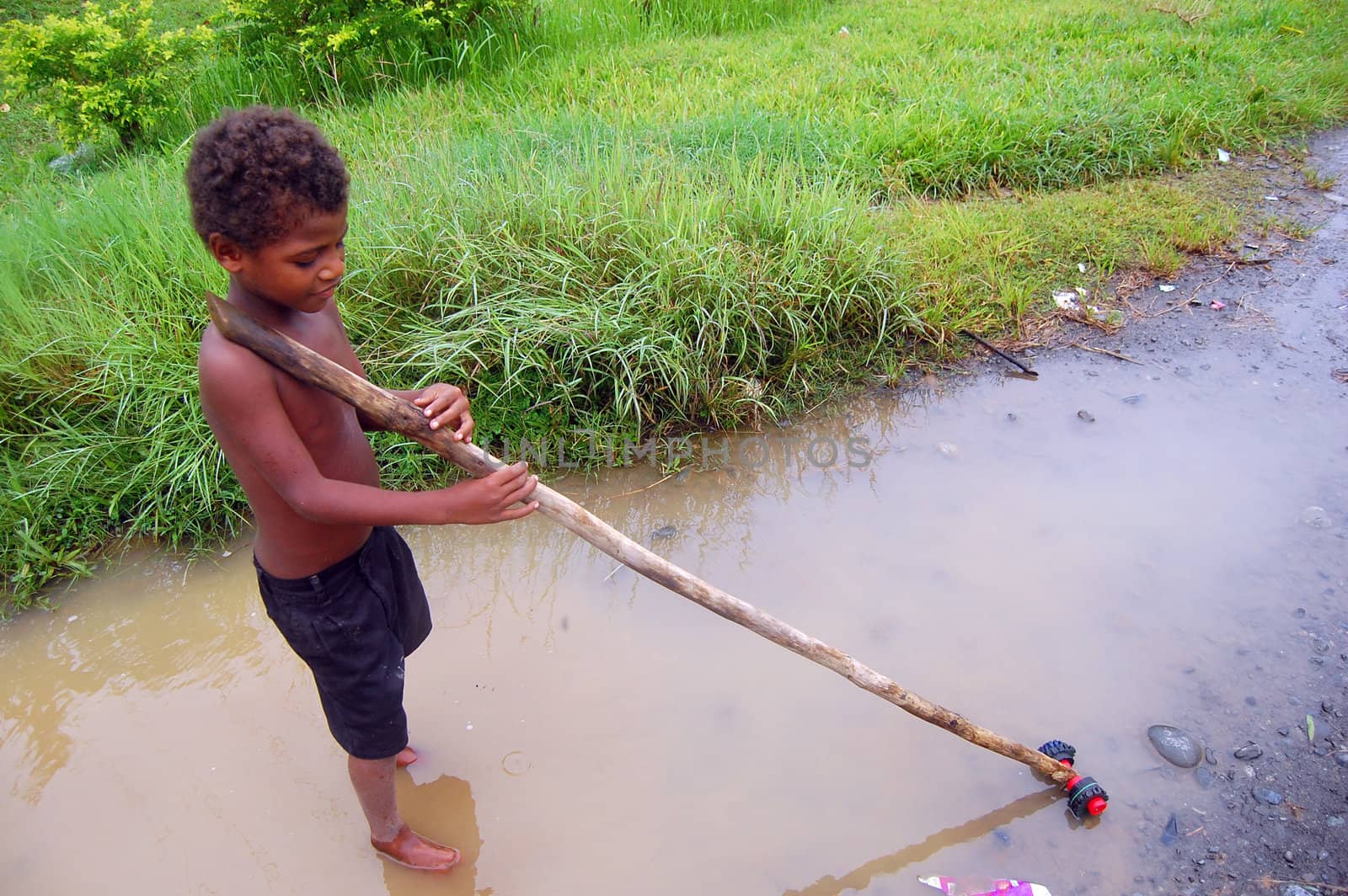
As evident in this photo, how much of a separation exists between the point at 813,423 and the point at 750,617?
5.14 ft

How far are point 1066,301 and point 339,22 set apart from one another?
385 cm

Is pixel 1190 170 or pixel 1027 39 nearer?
pixel 1190 170

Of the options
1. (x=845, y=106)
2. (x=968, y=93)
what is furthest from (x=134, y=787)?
(x=968, y=93)

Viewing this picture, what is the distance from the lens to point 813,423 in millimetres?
3092

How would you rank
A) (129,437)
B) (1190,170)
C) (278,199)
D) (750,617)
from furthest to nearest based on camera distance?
(1190,170), (129,437), (750,617), (278,199)

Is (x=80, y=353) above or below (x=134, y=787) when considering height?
above

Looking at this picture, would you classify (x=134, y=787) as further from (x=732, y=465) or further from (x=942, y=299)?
(x=942, y=299)

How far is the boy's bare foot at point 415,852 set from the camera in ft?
6.28

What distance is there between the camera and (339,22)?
4676 mm

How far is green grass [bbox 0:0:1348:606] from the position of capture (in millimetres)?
2852

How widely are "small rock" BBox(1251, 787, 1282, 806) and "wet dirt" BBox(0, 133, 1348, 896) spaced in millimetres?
15

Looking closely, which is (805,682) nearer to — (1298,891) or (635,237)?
(1298,891)

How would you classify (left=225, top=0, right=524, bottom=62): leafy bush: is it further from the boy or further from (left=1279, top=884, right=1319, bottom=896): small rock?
(left=1279, top=884, right=1319, bottom=896): small rock

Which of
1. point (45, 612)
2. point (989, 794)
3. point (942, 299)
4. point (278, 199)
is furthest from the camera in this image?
point (942, 299)
